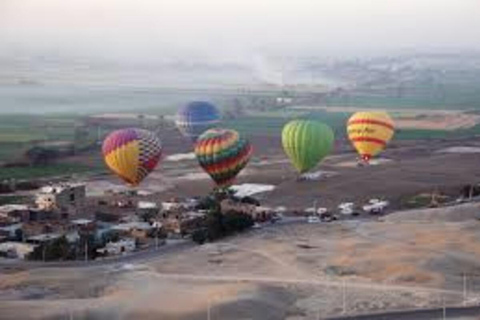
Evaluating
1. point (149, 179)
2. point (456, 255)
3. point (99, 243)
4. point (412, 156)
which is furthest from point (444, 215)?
point (412, 156)

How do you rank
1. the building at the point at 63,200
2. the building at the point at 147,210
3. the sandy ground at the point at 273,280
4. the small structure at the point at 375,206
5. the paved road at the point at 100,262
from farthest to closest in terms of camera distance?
1. the small structure at the point at 375,206
2. the building at the point at 63,200
3. the building at the point at 147,210
4. the paved road at the point at 100,262
5. the sandy ground at the point at 273,280

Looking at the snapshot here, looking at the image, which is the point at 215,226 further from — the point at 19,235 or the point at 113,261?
the point at 19,235

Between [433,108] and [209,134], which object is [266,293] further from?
[433,108]

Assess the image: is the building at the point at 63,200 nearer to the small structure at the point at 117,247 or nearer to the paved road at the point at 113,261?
the small structure at the point at 117,247

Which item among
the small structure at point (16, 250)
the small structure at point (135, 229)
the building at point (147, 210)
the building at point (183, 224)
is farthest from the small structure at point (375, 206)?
the small structure at point (16, 250)

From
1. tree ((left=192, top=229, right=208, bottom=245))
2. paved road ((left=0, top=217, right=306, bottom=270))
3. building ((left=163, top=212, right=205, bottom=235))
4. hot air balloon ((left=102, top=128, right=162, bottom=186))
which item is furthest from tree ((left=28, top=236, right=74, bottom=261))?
hot air balloon ((left=102, top=128, right=162, bottom=186))

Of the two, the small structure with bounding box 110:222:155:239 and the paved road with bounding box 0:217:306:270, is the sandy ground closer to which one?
the paved road with bounding box 0:217:306:270
